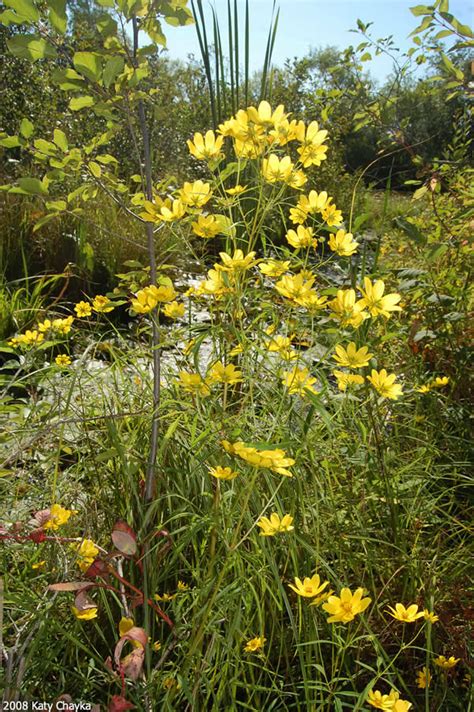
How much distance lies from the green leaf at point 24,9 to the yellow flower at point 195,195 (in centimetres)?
36

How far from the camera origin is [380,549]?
1444 millimetres

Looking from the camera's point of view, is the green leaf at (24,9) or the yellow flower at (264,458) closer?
the yellow flower at (264,458)

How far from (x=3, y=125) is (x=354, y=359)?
5254 mm

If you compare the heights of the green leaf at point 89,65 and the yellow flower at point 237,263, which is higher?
the green leaf at point 89,65

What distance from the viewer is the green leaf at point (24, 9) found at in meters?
1.02

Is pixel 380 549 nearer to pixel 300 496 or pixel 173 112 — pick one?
pixel 300 496

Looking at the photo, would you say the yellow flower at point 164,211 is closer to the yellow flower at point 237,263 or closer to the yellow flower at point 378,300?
the yellow flower at point 237,263

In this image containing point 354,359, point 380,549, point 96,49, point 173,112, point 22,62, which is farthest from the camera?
point 173,112

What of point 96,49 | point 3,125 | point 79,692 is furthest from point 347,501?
point 3,125

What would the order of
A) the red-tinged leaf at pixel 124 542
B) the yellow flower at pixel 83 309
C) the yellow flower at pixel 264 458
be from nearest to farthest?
1. the yellow flower at pixel 264 458
2. the red-tinged leaf at pixel 124 542
3. the yellow flower at pixel 83 309

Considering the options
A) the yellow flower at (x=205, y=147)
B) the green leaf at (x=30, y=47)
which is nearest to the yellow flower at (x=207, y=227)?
the yellow flower at (x=205, y=147)

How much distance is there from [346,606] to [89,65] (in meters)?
0.97

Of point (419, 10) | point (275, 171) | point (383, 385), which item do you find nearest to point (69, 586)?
point (383, 385)

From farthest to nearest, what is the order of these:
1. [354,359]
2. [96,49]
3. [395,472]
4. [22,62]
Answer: [22,62] < [395,472] < [354,359] < [96,49]
